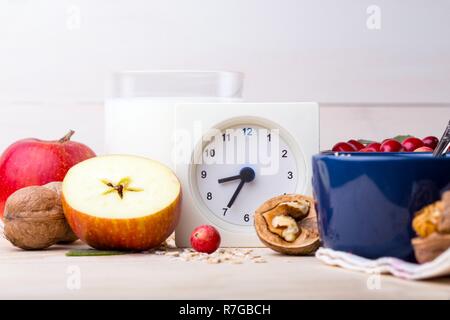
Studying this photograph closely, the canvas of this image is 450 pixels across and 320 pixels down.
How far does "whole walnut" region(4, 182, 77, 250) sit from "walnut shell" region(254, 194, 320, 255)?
11.1 inches

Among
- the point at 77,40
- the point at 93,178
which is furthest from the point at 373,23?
the point at 93,178

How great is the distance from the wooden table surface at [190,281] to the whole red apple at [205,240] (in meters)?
0.05

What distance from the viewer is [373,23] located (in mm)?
1866

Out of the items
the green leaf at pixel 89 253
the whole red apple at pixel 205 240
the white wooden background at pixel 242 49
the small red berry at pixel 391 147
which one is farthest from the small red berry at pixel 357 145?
the white wooden background at pixel 242 49

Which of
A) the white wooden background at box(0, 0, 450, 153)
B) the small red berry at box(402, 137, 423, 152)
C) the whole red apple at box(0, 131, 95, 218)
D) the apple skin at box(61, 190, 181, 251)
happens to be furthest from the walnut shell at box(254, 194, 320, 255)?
the white wooden background at box(0, 0, 450, 153)

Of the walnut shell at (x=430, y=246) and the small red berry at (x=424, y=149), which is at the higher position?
the small red berry at (x=424, y=149)

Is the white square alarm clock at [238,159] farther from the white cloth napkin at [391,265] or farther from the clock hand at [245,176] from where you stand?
the white cloth napkin at [391,265]

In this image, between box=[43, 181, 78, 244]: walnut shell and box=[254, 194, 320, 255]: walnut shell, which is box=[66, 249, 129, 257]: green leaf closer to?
box=[43, 181, 78, 244]: walnut shell

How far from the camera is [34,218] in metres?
1.14

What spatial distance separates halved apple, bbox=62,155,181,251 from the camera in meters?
1.10

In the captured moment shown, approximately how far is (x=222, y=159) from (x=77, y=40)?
79 cm

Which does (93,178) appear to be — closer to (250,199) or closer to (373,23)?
(250,199)

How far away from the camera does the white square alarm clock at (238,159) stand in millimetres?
1197

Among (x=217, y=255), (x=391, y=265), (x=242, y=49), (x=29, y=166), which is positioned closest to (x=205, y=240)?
(x=217, y=255)
